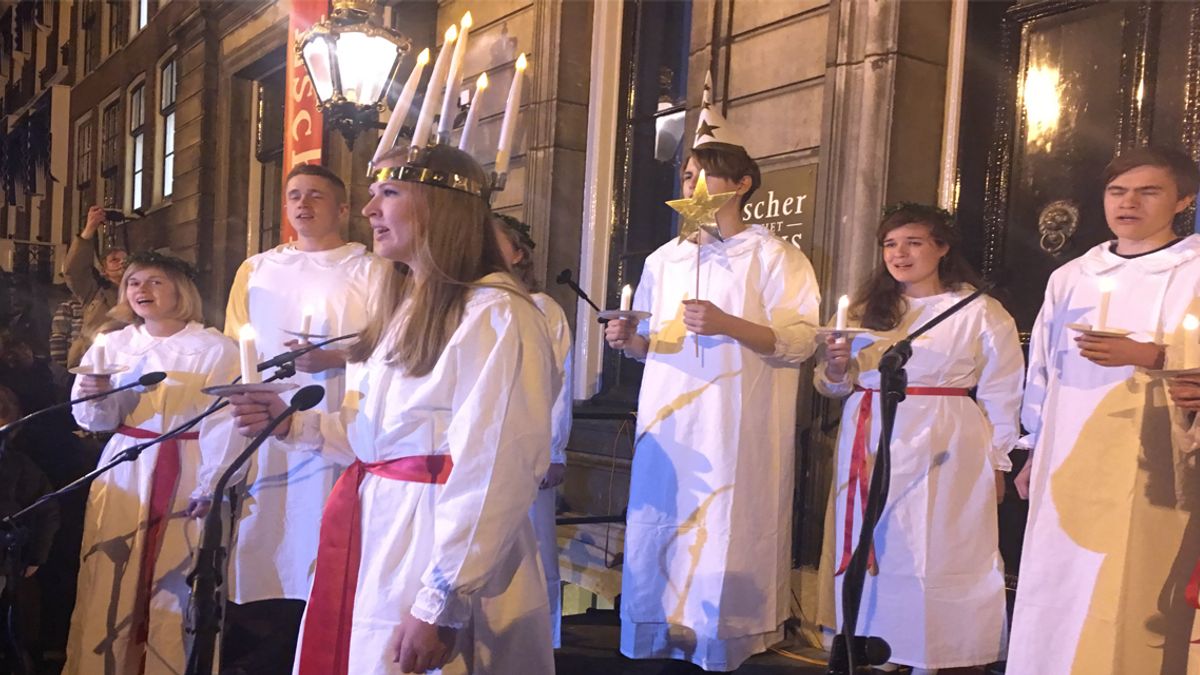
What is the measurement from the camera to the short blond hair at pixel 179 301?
3.90 meters

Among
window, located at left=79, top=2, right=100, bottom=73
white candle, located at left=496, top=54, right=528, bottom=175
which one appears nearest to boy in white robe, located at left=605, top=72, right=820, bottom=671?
white candle, located at left=496, top=54, right=528, bottom=175

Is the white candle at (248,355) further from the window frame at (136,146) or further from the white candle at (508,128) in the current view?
the window frame at (136,146)

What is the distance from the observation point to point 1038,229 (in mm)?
4504

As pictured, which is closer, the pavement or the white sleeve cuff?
the white sleeve cuff

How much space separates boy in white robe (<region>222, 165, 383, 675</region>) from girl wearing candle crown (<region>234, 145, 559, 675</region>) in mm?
Answer: 1895

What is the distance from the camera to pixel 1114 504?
10.1ft

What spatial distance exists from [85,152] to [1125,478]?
8948 mm

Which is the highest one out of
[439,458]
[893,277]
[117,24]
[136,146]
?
[117,24]

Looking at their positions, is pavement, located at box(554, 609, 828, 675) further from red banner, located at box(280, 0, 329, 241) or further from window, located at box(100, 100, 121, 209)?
window, located at box(100, 100, 121, 209)

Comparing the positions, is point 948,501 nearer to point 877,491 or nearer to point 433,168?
point 877,491

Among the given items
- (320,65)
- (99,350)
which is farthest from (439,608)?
(320,65)

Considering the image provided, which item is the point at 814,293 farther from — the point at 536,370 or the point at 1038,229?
the point at 536,370

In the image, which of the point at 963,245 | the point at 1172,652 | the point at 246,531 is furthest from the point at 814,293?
the point at 246,531

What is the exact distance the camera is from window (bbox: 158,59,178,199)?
9.93 meters
